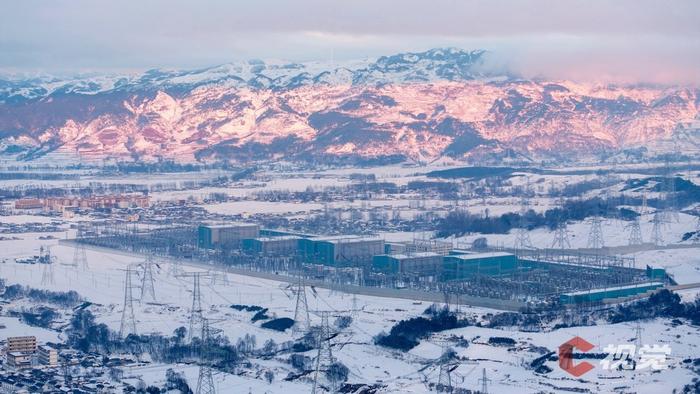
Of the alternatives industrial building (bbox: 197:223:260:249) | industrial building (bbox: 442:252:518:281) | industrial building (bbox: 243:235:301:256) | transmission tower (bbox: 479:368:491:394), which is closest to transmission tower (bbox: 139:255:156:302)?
industrial building (bbox: 243:235:301:256)

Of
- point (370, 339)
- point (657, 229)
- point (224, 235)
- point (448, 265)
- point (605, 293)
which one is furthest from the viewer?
point (224, 235)

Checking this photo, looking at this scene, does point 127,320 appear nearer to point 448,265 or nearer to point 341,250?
point 448,265

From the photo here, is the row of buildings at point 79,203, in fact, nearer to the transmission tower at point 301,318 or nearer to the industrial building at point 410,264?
the industrial building at point 410,264

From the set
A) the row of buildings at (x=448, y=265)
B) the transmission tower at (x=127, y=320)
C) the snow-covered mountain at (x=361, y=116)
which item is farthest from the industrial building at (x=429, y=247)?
the snow-covered mountain at (x=361, y=116)

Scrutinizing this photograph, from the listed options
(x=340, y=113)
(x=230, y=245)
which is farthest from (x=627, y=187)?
(x=340, y=113)

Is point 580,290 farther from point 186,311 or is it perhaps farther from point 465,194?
point 465,194

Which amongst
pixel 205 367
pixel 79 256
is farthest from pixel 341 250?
pixel 205 367
